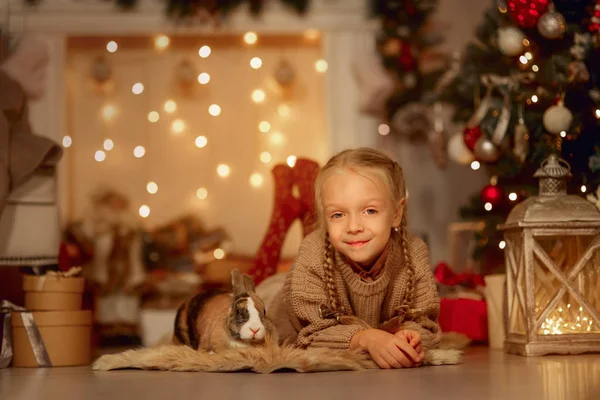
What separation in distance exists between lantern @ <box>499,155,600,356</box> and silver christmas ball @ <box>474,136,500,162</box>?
32.8 inches

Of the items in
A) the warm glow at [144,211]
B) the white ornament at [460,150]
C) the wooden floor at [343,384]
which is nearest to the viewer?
the wooden floor at [343,384]

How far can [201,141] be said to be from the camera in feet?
19.2

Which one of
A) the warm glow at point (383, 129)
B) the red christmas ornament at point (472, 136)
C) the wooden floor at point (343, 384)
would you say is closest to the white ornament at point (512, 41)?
the red christmas ornament at point (472, 136)

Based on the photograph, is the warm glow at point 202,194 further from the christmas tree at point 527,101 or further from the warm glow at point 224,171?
the christmas tree at point 527,101

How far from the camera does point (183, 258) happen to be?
218 inches

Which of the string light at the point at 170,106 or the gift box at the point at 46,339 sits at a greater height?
the string light at the point at 170,106

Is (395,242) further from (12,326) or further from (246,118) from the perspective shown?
(246,118)

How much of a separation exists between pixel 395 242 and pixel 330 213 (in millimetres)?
223

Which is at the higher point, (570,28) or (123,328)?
(570,28)

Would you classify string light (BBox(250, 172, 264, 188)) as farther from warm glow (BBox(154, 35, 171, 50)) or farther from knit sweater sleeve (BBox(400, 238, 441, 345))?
knit sweater sleeve (BBox(400, 238, 441, 345))

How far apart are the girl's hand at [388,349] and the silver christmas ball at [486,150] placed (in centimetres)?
140

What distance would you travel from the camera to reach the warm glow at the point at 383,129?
5043 mm

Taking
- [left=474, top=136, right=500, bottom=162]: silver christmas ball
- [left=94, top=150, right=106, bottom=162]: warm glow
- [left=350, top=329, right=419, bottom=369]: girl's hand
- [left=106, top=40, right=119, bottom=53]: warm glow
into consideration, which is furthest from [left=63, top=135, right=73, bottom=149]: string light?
[left=350, top=329, right=419, bottom=369]: girl's hand

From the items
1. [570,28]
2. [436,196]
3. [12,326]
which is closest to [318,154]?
[436,196]
